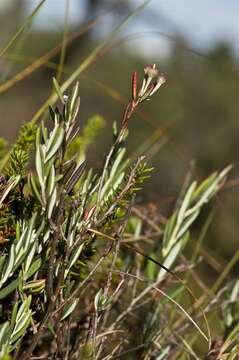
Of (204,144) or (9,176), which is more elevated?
(204,144)

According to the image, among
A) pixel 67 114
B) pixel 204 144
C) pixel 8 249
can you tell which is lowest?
pixel 8 249

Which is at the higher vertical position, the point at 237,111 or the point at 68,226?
the point at 237,111

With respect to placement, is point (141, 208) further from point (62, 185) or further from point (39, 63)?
point (62, 185)

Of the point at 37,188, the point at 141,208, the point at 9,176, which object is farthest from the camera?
the point at 141,208

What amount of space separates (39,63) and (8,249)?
26.4 inches

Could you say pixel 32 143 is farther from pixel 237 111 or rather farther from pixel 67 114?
pixel 237 111

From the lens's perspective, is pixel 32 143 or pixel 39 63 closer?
pixel 32 143

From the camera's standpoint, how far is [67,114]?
3.07 feet

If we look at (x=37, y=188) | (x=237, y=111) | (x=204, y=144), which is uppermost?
(x=237, y=111)

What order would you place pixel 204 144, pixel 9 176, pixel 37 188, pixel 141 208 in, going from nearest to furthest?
pixel 37 188, pixel 9 176, pixel 141 208, pixel 204 144

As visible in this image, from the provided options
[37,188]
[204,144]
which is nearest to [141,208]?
[37,188]

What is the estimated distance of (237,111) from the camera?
1608 cm

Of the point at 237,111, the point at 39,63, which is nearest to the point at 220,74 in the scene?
the point at 237,111

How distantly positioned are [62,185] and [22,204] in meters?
0.10
